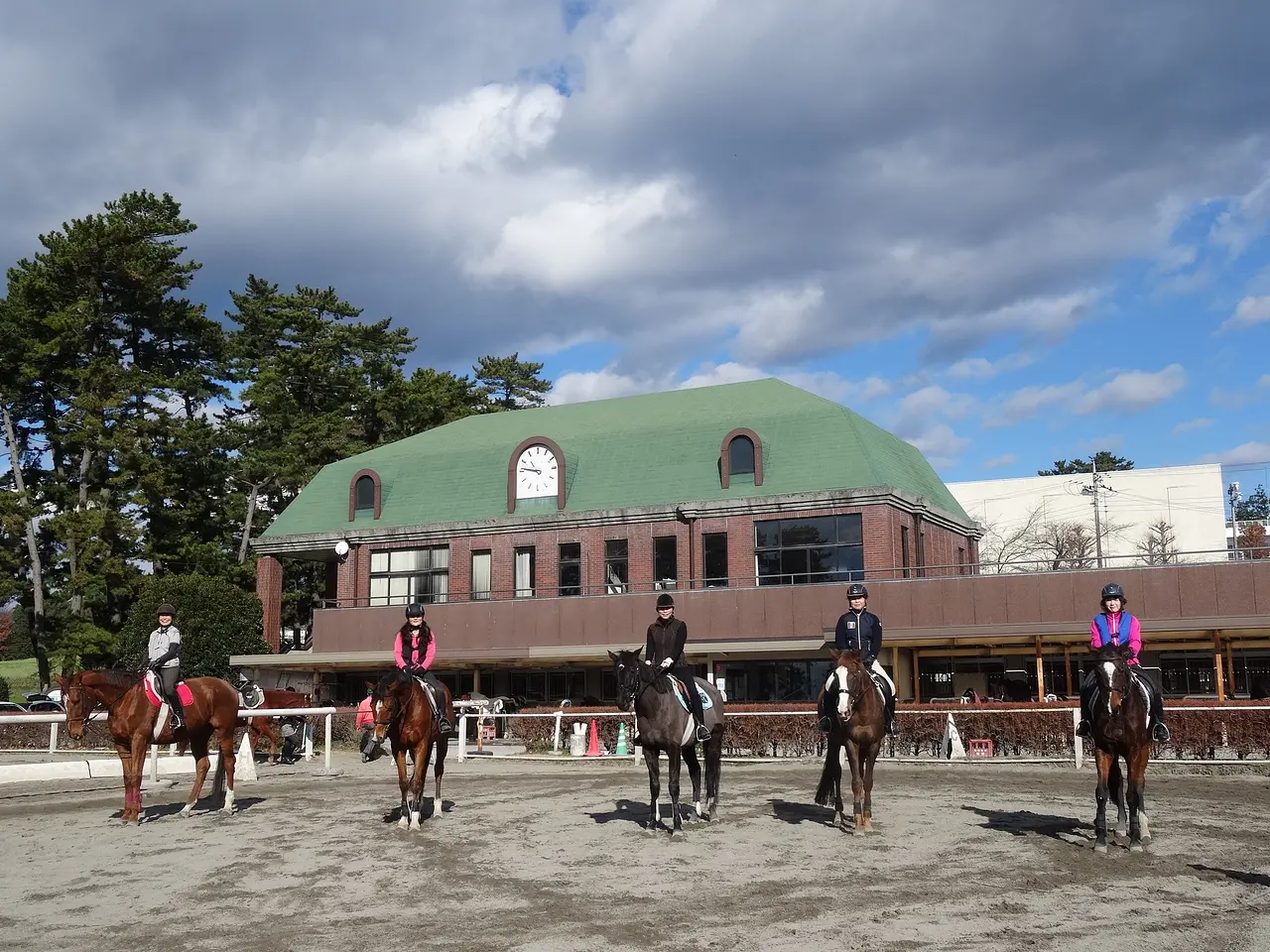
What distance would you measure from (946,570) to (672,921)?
38.8 meters

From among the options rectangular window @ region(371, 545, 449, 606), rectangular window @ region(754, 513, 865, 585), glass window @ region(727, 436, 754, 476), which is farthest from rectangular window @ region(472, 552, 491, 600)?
rectangular window @ region(754, 513, 865, 585)

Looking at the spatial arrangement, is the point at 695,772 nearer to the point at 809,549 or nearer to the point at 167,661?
the point at 167,661

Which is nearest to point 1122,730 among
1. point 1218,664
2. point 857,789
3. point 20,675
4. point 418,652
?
point 857,789

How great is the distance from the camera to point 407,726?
48.2ft

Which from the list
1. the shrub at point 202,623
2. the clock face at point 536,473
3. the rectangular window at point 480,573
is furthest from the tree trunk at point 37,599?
the clock face at point 536,473

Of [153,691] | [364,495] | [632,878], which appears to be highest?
[364,495]

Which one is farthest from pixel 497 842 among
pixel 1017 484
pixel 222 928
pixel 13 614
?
pixel 13 614

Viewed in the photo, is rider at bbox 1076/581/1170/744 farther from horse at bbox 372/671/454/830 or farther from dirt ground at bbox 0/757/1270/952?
horse at bbox 372/671/454/830

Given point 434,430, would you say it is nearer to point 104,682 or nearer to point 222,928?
point 104,682

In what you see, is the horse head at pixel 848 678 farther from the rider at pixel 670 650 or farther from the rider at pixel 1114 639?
the rider at pixel 1114 639

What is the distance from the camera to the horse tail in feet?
47.6

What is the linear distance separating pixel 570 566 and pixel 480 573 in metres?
3.92

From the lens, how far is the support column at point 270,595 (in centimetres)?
5200

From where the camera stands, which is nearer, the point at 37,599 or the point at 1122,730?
the point at 1122,730
